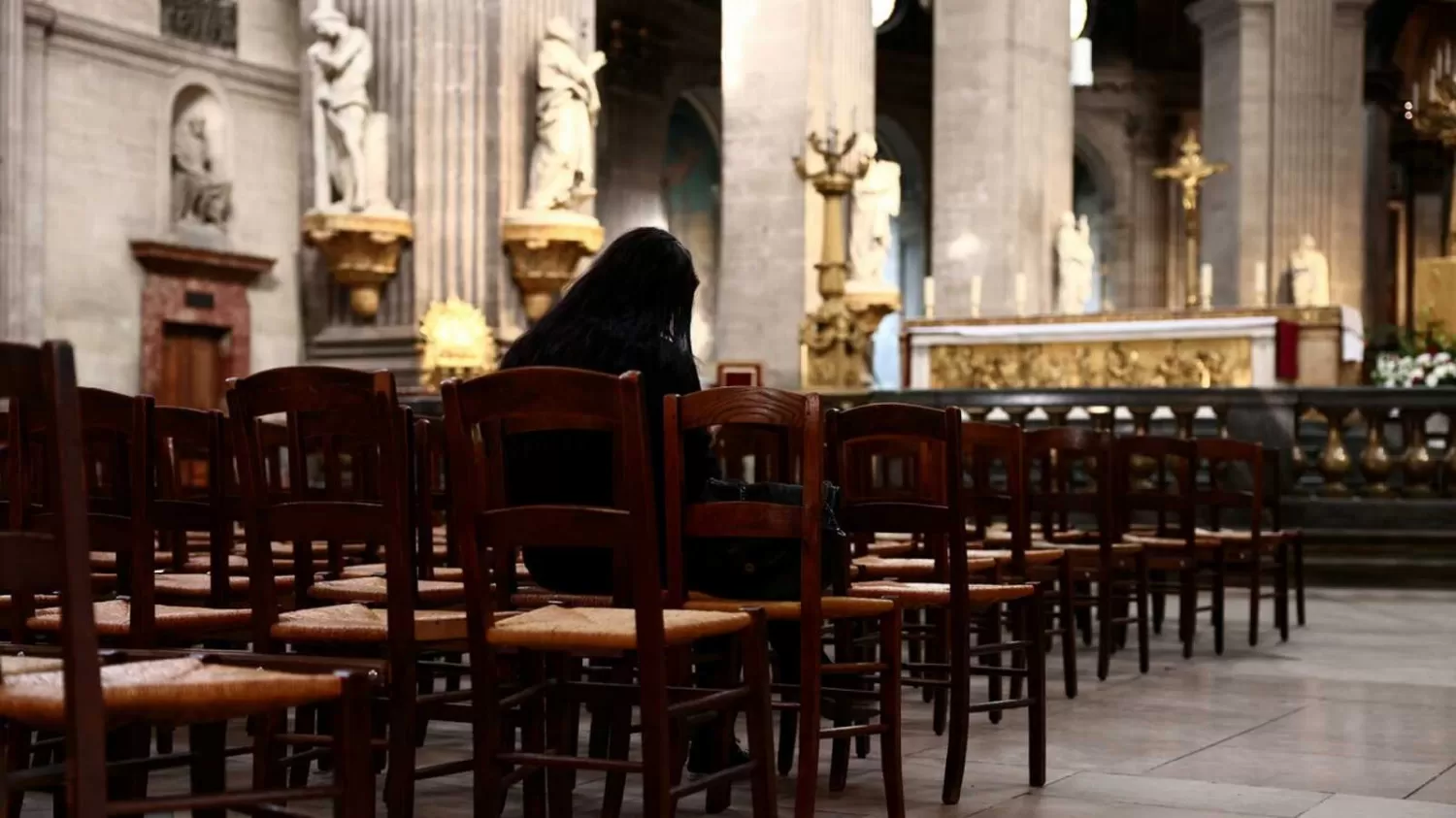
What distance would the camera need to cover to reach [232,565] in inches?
211

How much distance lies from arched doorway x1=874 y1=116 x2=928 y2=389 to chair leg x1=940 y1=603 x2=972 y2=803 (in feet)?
89.5

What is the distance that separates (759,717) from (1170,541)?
175 inches

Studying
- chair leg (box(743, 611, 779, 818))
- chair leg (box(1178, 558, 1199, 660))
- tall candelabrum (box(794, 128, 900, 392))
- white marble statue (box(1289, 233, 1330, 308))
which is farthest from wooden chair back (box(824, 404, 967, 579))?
white marble statue (box(1289, 233, 1330, 308))

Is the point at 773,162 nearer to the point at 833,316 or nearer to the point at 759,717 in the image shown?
the point at 833,316

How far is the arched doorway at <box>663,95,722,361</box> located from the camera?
1125 inches

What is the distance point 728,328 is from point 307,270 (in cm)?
402

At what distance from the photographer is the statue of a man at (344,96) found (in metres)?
13.8

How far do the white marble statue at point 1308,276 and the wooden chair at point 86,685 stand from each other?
21608 mm

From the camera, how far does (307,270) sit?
14.5 m

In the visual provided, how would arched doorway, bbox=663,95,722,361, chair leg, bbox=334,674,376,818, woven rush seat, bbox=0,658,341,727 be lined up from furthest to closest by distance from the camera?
arched doorway, bbox=663,95,722,361, chair leg, bbox=334,674,376,818, woven rush seat, bbox=0,658,341,727

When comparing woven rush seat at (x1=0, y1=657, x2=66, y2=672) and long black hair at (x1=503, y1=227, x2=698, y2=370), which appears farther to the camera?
long black hair at (x1=503, y1=227, x2=698, y2=370)

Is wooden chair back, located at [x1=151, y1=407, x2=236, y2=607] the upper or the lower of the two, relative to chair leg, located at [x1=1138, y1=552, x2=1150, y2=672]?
upper

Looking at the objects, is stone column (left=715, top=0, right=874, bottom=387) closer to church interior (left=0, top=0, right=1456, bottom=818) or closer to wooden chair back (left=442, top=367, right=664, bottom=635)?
church interior (left=0, top=0, right=1456, bottom=818)

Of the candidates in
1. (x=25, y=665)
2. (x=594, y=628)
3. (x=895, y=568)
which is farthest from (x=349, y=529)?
(x=895, y=568)
